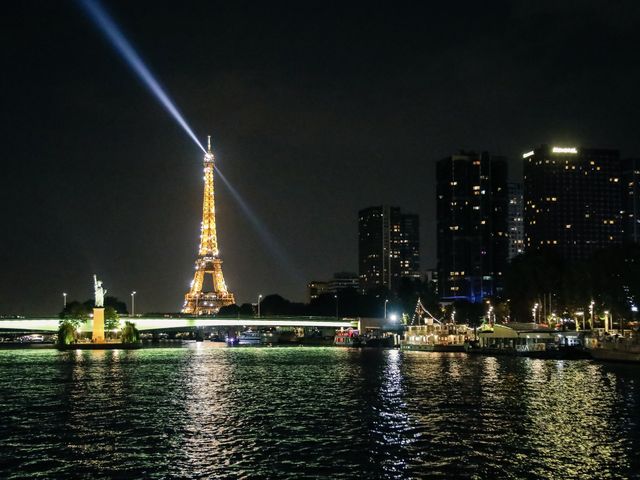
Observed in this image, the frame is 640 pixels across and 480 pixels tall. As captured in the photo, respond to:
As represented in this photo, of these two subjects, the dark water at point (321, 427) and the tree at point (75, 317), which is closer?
the dark water at point (321, 427)

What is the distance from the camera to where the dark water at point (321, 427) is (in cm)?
3052

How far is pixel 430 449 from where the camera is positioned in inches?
1345

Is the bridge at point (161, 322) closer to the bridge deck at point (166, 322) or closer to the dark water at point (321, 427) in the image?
the bridge deck at point (166, 322)

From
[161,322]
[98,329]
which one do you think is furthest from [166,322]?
[98,329]

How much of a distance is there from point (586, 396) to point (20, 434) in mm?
35712

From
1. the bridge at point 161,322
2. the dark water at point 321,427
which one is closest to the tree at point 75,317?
the bridge at point 161,322

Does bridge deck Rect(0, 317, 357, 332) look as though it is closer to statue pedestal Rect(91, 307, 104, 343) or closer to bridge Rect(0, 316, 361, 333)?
bridge Rect(0, 316, 361, 333)

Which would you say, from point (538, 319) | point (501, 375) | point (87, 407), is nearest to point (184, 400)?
point (87, 407)

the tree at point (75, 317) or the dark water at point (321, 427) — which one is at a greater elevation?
the tree at point (75, 317)

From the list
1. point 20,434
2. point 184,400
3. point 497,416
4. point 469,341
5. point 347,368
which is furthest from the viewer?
point 469,341

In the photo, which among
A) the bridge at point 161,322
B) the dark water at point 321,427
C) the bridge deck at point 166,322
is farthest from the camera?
the bridge deck at point 166,322

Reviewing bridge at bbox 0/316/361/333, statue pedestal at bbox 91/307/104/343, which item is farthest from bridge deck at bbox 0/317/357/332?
statue pedestal at bbox 91/307/104/343

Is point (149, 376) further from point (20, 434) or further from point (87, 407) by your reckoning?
point (20, 434)

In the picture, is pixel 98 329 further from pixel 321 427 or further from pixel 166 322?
pixel 321 427
